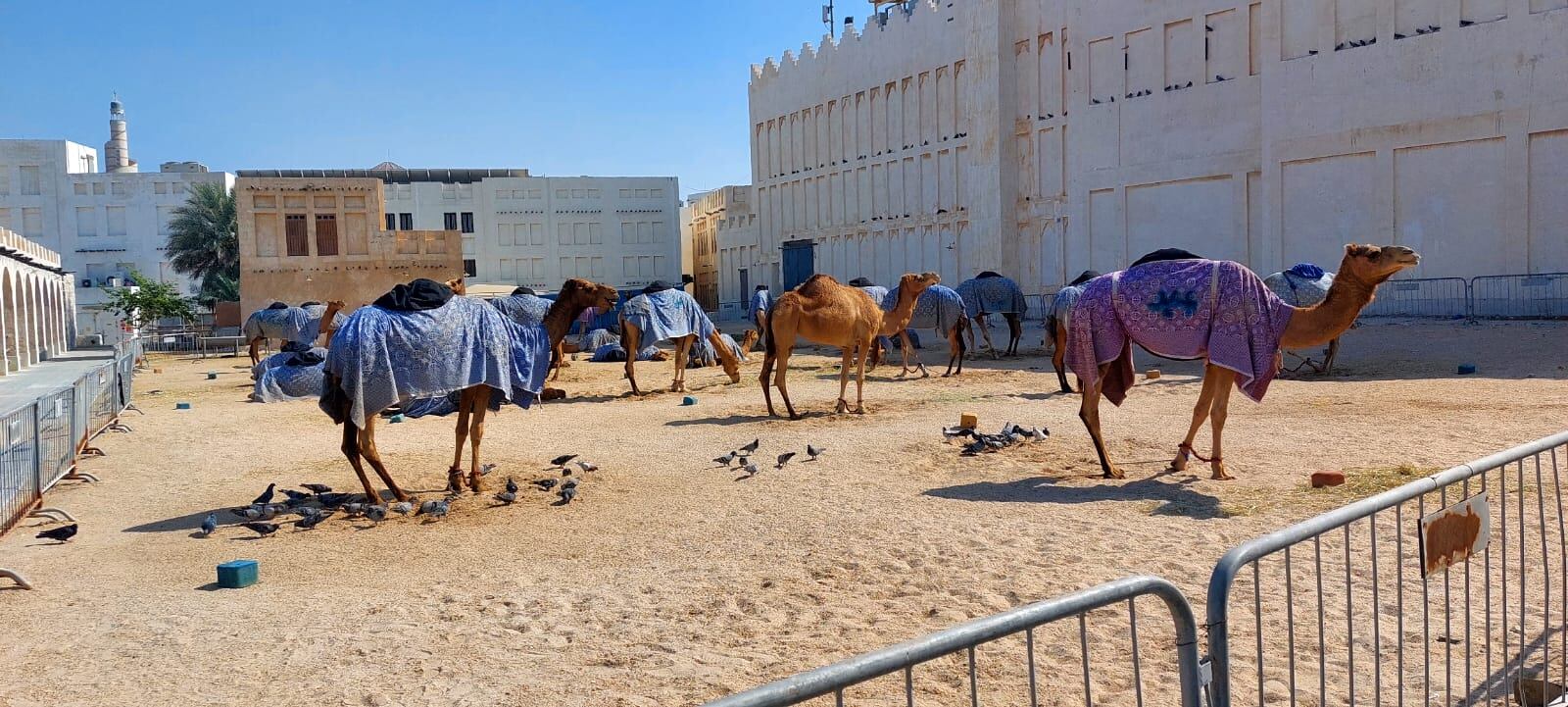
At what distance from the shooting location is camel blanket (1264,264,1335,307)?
60.5 ft

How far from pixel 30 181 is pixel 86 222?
11.2 feet

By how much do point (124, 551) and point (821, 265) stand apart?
43153 mm

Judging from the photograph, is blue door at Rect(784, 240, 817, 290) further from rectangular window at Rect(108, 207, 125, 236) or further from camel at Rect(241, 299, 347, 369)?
rectangular window at Rect(108, 207, 125, 236)

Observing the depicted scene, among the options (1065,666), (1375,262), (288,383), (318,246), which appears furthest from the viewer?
(318,246)

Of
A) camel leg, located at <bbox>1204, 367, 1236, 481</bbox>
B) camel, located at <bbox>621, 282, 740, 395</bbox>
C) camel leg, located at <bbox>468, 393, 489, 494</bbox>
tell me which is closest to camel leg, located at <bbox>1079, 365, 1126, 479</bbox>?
camel leg, located at <bbox>1204, 367, 1236, 481</bbox>

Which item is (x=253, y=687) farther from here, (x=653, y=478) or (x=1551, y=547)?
(x=1551, y=547)

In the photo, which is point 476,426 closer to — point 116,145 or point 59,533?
point 59,533

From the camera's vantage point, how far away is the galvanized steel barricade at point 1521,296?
2464cm

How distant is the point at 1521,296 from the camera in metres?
25.4

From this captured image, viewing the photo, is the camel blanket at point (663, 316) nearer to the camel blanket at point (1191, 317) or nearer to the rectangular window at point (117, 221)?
the camel blanket at point (1191, 317)

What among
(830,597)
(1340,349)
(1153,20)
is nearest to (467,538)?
(830,597)

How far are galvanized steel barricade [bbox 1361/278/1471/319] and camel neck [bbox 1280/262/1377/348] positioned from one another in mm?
18066

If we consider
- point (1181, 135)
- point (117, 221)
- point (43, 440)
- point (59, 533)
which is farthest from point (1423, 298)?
point (117, 221)

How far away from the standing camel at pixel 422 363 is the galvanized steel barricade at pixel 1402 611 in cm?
645
